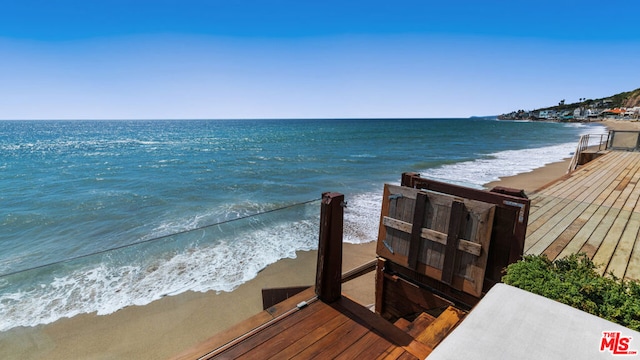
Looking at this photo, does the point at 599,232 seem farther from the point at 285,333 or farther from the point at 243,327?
the point at 243,327

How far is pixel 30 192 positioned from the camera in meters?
15.9

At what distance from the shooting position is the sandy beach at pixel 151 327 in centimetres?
445

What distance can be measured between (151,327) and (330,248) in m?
4.41

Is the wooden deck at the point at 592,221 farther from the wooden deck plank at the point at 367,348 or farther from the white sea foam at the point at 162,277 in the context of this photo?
the white sea foam at the point at 162,277

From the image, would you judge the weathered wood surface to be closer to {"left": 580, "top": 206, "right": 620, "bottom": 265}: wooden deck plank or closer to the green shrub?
the green shrub

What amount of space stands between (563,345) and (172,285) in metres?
6.83

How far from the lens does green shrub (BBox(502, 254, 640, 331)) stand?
215cm

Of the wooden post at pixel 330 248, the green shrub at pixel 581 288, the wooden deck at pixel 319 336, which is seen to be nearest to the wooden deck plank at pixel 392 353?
the wooden deck at pixel 319 336

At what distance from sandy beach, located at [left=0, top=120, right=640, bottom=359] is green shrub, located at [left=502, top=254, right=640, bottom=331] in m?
2.40

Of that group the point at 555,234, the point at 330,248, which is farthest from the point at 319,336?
the point at 555,234

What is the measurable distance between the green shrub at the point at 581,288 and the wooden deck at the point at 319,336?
3.17 feet

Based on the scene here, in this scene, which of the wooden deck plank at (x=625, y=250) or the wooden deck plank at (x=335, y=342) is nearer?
the wooden deck plank at (x=335, y=342)

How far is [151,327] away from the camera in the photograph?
17.8 ft

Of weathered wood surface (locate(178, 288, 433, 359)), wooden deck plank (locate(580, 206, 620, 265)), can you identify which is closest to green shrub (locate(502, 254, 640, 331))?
weathered wood surface (locate(178, 288, 433, 359))
